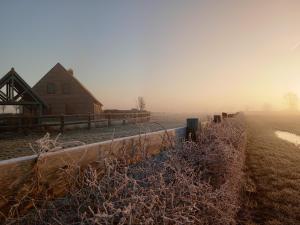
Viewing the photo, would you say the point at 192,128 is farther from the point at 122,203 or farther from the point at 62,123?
the point at 62,123

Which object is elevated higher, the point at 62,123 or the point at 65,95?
the point at 65,95

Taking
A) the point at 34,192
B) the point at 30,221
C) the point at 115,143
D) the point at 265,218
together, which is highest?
the point at 115,143

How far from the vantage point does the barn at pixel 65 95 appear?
3794 cm

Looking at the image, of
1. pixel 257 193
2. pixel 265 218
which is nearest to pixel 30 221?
pixel 265 218

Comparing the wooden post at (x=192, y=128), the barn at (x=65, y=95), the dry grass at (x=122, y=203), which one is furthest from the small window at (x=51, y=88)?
the dry grass at (x=122, y=203)

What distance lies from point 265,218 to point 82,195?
14.5 ft

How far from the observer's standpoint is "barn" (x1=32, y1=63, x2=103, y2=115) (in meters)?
37.9

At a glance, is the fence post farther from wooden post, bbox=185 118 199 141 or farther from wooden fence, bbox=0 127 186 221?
wooden fence, bbox=0 127 186 221

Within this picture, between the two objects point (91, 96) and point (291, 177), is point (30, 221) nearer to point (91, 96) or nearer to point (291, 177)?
point (291, 177)

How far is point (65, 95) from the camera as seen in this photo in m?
38.1

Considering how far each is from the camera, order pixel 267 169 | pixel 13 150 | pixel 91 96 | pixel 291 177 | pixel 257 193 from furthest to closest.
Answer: pixel 91 96, pixel 13 150, pixel 267 169, pixel 291 177, pixel 257 193

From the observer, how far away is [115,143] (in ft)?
9.98

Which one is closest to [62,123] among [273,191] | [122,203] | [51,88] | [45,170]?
[273,191]

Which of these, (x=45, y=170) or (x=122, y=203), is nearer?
(x=122, y=203)
